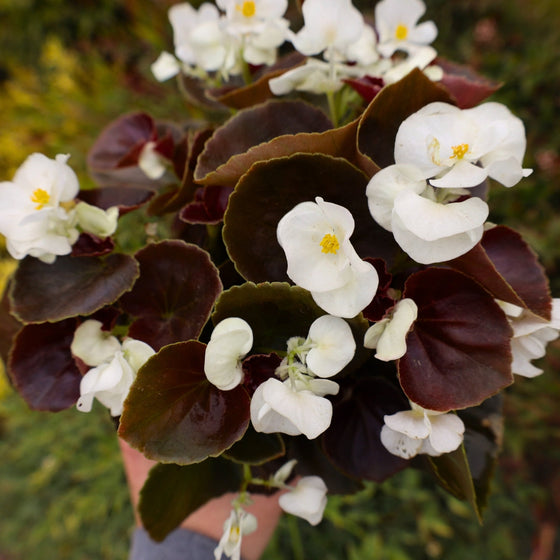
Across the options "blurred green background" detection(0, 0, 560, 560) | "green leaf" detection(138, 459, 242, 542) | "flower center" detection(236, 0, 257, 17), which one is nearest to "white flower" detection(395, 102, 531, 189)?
"flower center" detection(236, 0, 257, 17)

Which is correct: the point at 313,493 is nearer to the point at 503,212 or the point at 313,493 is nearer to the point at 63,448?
the point at 63,448

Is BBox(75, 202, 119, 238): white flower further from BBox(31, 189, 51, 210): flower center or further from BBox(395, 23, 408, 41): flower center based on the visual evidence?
BBox(395, 23, 408, 41): flower center

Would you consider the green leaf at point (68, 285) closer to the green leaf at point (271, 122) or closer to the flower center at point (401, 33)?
the green leaf at point (271, 122)

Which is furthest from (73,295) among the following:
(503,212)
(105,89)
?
(105,89)

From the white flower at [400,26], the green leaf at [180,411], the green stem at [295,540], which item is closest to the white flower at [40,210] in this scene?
the green leaf at [180,411]

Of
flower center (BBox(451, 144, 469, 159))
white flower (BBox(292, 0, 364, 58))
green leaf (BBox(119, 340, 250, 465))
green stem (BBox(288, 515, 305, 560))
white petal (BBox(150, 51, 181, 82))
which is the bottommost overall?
green stem (BBox(288, 515, 305, 560))

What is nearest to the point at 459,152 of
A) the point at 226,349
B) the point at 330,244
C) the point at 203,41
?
the point at 330,244

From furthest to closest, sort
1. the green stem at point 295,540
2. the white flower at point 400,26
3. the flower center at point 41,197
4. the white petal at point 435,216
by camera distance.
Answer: the green stem at point 295,540, the white flower at point 400,26, the flower center at point 41,197, the white petal at point 435,216
